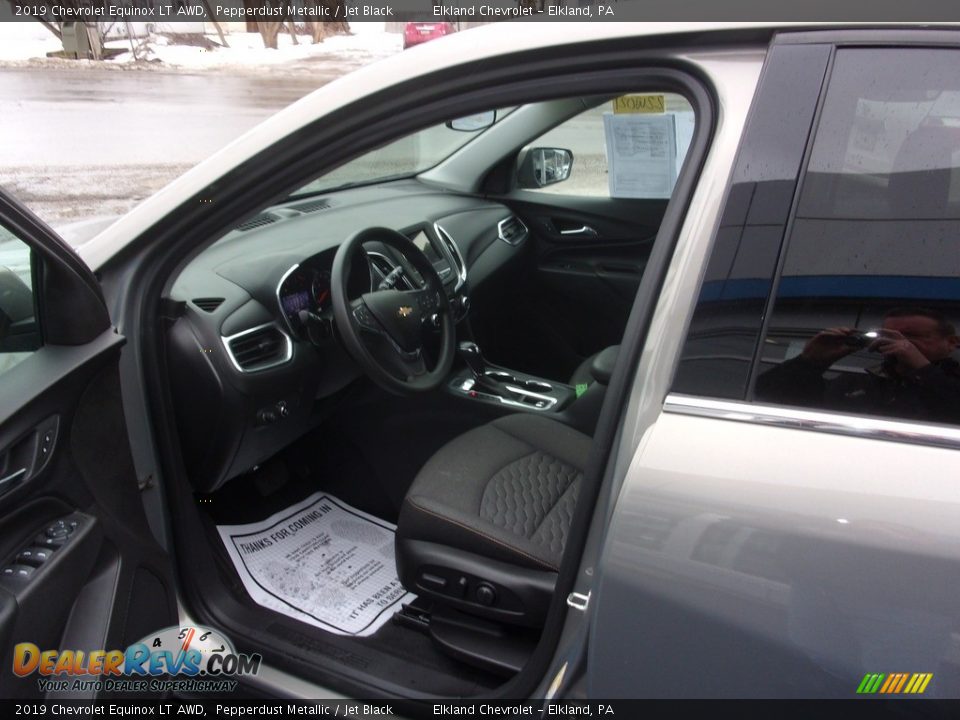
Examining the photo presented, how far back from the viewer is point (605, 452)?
122cm

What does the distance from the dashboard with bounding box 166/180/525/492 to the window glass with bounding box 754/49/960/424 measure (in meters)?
1.29

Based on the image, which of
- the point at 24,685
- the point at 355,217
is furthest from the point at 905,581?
the point at 355,217

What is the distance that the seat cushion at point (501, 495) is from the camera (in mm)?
1641

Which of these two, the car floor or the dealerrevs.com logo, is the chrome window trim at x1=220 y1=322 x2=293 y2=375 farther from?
the dealerrevs.com logo

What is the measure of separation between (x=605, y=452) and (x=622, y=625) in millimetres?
280

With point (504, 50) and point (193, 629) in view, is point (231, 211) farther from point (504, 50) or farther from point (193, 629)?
point (193, 629)

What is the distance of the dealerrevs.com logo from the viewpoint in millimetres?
1283

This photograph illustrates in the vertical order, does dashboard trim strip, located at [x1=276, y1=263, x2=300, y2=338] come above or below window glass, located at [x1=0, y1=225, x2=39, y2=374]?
below

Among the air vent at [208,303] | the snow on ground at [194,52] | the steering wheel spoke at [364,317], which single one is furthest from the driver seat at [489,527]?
the snow on ground at [194,52]

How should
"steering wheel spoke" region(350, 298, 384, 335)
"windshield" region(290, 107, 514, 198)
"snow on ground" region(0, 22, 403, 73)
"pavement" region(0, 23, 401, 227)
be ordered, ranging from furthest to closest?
"snow on ground" region(0, 22, 403, 73)
"pavement" region(0, 23, 401, 227)
"windshield" region(290, 107, 514, 198)
"steering wheel spoke" region(350, 298, 384, 335)

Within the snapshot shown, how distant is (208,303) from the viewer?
1.87 meters

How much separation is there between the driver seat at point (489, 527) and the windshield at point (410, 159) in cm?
148

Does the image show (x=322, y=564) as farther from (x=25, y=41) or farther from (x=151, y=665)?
(x=25, y=41)

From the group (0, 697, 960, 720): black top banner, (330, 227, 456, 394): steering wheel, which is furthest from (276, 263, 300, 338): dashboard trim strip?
(0, 697, 960, 720): black top banner
